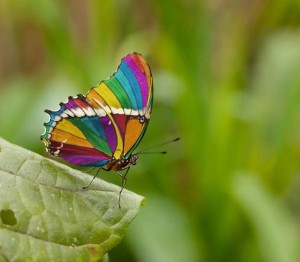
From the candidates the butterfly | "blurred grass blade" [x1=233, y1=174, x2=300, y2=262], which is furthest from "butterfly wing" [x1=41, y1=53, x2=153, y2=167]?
"blurred grass blade" [x1=233, y1=174, x2=300, y2=262]

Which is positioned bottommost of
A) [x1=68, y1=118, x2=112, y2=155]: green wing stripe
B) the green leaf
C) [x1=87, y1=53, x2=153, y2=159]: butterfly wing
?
the green leaf

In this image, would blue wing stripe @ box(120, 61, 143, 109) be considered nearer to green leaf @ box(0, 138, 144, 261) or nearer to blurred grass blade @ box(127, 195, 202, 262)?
green leaf @ box(0, 138, 144, 261)

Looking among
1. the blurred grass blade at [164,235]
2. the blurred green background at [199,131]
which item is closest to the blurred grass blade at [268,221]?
the blurred green background at [199,131]

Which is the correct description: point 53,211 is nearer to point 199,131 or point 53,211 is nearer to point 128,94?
point 128,94

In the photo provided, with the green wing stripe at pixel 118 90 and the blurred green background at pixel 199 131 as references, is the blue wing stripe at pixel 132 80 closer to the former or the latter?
the green wing stripe at pixel 118 90

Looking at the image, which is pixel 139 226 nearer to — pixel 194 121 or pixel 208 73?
pixel 194 121

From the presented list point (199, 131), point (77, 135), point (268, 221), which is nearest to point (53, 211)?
point (77, 135)

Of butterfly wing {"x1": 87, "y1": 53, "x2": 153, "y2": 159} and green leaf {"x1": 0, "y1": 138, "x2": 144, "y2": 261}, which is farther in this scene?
butterfly wing {"x1": 87, "y1": 53, "x2": 153, "y2": 159}
